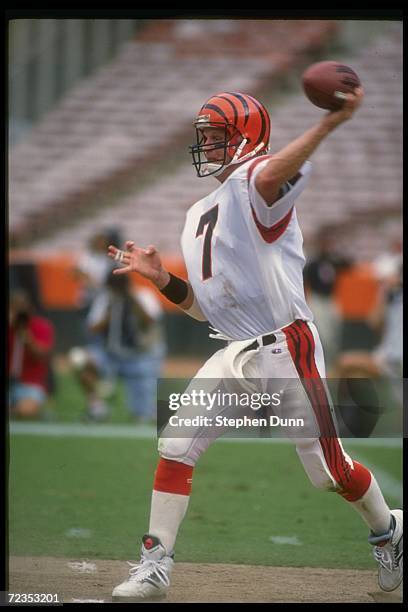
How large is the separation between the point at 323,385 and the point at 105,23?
13978mm

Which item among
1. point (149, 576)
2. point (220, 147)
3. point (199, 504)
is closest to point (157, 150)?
point (199, 504)

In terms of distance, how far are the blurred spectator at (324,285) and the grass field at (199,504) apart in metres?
3.72

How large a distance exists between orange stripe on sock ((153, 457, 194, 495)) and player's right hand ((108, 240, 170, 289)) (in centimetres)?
79

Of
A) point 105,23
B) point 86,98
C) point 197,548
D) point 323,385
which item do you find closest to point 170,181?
point 86,98

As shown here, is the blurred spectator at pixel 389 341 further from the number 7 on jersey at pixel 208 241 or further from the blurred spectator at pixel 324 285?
the number 7 on jersey at pixel 208 241

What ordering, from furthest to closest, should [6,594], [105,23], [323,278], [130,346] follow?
1. [105,23]
2. [323,278]
3. [130,346]
4. [6,594]

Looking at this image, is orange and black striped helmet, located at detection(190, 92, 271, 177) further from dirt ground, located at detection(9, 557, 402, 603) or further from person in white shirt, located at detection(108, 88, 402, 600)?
dirt ground, located at detection(9, 557, 402, 603)

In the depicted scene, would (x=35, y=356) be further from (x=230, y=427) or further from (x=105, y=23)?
(x=105, y=23)

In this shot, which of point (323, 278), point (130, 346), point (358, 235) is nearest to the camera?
point (130, 346)

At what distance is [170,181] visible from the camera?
1638cm

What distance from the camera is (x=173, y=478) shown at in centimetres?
453

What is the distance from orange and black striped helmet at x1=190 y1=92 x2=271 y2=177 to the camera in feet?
15.1

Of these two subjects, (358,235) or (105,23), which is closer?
(358,235)
